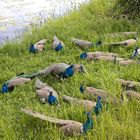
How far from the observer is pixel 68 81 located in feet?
19.7

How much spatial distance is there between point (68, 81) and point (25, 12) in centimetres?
662

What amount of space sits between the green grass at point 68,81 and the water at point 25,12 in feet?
3.67

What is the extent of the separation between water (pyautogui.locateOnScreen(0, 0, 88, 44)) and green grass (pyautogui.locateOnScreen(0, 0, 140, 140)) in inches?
44.0

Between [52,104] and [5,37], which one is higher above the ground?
[52,104]

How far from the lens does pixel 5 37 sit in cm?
1024

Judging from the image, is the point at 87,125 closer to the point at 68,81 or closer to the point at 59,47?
the point at 68,81

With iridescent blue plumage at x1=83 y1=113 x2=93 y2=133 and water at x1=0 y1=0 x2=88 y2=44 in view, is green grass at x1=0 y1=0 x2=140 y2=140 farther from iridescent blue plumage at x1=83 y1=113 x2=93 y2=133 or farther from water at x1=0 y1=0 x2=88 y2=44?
water at x1=0 y1=0 x2=88 y2=44

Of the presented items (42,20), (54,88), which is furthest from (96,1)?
(54,88)

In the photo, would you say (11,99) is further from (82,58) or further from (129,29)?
(129,29)

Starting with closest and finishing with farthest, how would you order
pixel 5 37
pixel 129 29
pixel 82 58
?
pixel 82 58, pixel 129 29, pixel 5 37

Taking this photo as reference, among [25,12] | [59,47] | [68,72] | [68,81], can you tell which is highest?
[68,72]

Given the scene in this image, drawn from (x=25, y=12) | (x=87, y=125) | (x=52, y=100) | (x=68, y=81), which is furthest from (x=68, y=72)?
(x=25, y=12)

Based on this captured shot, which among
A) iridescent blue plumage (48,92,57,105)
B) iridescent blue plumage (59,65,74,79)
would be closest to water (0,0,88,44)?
iridescent blue plumage (59,65,74,79)

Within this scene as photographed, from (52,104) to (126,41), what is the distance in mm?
2643
